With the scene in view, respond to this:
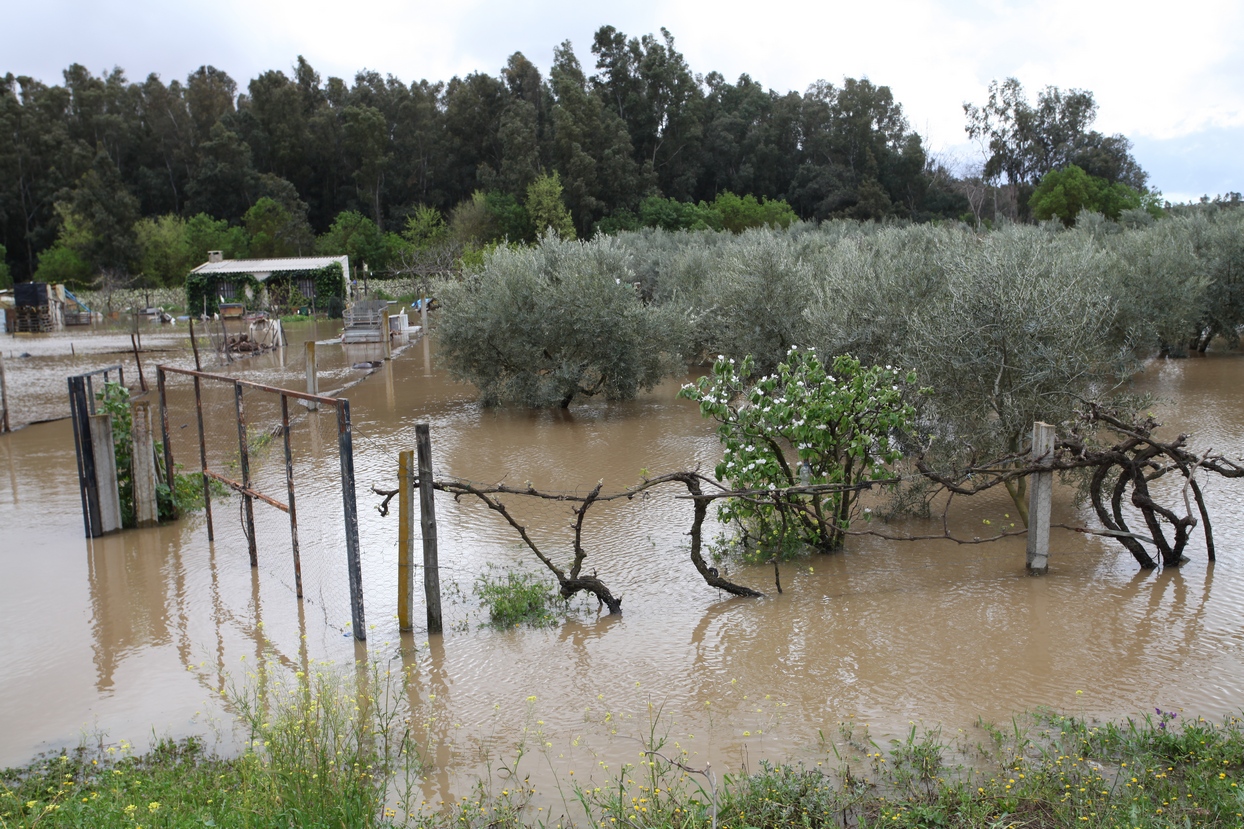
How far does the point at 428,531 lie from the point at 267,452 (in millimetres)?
8633

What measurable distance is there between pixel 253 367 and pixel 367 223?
43.5 meters

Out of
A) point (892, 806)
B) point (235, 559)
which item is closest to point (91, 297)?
point (235, 559)

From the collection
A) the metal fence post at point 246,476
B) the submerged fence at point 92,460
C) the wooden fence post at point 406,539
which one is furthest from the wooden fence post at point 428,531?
the submerged fence at point 92,460

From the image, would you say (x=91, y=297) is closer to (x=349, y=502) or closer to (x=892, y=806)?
(x=349, y=502)

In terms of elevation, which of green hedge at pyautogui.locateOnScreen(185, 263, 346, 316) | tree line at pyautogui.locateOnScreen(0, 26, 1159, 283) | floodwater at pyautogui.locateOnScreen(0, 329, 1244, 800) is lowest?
floodwater at pyautogui.locateOnScreen(0, 329, 1244, 800)

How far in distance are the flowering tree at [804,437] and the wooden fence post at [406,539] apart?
2807 millimetres

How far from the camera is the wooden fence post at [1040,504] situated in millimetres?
8000

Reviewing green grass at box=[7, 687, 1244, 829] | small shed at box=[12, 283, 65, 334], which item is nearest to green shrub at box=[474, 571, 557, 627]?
green grass at box=[7, 687, 1244, 829]

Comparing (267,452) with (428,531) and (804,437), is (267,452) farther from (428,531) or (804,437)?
(804,437)

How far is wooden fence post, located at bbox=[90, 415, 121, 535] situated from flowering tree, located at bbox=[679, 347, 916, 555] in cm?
632

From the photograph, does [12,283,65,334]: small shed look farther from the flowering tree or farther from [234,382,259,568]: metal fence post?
the flowering tree

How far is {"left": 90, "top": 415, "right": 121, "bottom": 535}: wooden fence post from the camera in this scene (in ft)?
33.4

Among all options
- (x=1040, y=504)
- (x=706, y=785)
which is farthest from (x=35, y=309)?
(x=706, y=785)

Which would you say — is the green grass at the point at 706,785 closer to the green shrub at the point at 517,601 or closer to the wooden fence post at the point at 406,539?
the wooden fence post at the point at 406,539
